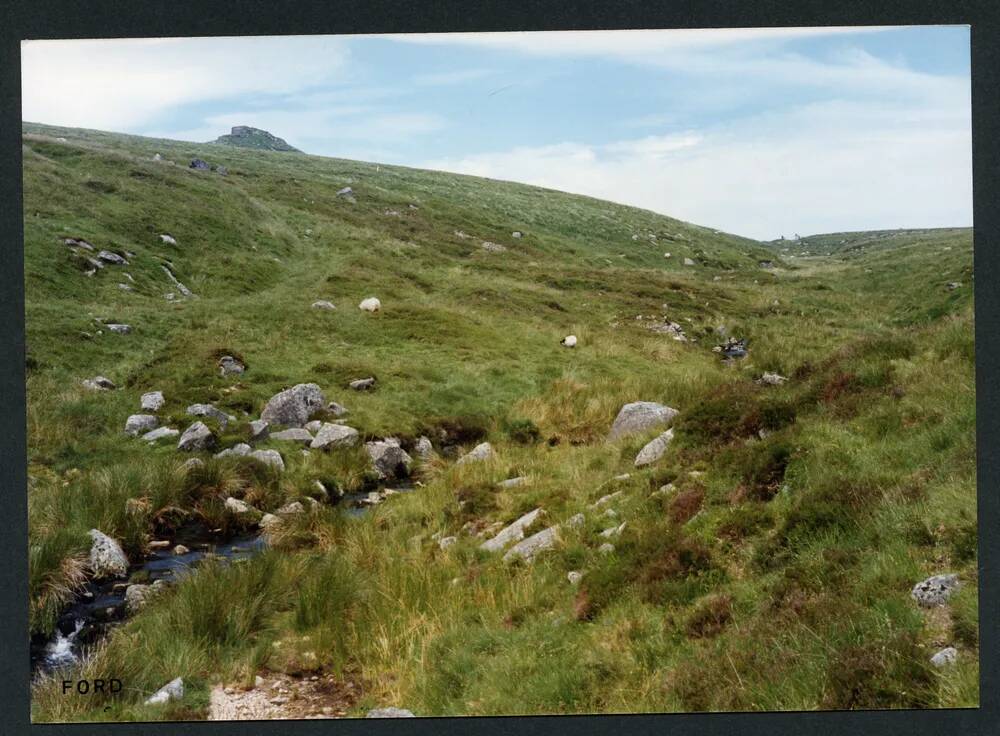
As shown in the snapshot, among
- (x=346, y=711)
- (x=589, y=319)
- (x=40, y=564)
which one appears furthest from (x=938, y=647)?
(x=40, y=564)

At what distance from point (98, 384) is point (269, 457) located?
9.48ft

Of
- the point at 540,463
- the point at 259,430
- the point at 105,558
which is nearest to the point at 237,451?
the point at 259,430

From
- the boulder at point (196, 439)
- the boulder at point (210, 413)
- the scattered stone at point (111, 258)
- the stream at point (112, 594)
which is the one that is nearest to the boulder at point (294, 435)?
the boulder at point (210, 413)

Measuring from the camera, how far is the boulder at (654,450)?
376 inches

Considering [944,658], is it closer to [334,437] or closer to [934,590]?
[934,590]

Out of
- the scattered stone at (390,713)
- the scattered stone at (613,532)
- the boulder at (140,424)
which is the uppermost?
the boulder at (140,424)

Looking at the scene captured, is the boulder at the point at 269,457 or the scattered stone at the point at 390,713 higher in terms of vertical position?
the boulder at the point at 269,457

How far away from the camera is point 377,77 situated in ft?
31.2

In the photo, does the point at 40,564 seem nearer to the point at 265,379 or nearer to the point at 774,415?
the point at 265,379

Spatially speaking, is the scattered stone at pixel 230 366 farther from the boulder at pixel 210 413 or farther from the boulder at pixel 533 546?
the boulder at pixel 533 546

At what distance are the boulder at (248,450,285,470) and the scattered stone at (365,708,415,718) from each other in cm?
427

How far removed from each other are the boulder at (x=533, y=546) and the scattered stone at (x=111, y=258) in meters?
10.7

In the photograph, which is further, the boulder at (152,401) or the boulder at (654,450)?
the boulder at (152,401)

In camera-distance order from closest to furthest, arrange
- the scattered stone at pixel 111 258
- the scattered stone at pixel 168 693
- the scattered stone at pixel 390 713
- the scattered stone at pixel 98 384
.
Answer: the scattered stone at pixel 390 713 < the scattered stone at pixel 168 693 < the scattered stone at pixel 98 384 < the scattered stone at pixel 111 258
